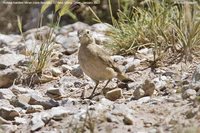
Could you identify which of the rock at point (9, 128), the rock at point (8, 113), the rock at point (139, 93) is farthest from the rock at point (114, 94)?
the rock at point (9, 128)

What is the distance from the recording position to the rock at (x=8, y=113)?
558 centimetres

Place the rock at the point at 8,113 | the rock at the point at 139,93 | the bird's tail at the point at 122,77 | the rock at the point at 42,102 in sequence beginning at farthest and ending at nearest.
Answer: the bird's tail at the point at 122,77 → the rock at the point at 42,102 → the rock at the point at 139,93 → the rock at the point at 8,113

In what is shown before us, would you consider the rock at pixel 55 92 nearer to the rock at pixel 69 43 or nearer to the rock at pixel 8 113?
the rock at pixel 8 113

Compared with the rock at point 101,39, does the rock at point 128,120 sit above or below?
above

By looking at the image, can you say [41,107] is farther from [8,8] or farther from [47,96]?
[8,8]

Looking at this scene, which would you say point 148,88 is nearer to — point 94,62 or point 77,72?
point 94,62

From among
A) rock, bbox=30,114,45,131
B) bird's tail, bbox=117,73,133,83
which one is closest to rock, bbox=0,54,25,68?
bird's tail, bbox=117,73,133,83

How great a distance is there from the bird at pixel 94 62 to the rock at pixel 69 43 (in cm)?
191

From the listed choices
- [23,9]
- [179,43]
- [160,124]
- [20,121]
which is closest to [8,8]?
[23,9]

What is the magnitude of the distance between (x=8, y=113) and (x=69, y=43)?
3.05 m

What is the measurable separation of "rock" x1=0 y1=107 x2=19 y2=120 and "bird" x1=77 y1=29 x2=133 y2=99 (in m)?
0.87

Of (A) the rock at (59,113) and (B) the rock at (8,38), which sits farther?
(B) the rock at (8,38)

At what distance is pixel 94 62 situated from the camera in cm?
610

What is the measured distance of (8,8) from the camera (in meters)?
11.4
